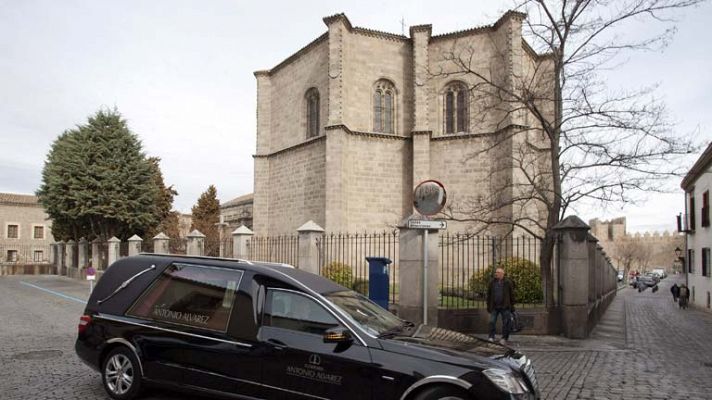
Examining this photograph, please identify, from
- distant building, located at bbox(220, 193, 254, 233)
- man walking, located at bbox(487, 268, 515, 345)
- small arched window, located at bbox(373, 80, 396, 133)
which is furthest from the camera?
distant building, located at bbox(220, 193, 254, 233)

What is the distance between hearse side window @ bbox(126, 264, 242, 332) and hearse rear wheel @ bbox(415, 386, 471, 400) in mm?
2081

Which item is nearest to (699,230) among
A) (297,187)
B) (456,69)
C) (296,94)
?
(456,69)

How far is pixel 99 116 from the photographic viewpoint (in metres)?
28.6

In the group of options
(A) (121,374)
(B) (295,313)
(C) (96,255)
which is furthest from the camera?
(C) (96,255)

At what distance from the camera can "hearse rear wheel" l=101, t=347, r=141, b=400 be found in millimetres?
5242

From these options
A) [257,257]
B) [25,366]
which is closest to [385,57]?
[257,257]

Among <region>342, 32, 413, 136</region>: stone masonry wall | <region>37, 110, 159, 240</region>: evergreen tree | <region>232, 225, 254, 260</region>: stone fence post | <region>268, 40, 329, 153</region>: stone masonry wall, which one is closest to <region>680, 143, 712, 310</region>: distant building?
<region>342, 32, 413, 136</region>: stone masonry wall

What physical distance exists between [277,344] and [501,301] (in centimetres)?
603

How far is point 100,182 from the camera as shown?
27219mm

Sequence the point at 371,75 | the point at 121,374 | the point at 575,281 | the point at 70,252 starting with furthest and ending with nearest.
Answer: the point at 70,252 < the point at 371,75 < the point at 575,281 < the point at 121,374

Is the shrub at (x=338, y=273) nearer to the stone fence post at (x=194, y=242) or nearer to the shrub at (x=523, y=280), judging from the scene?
the shrub at (x=523, y=280)

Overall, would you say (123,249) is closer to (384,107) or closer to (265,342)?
(384,107)

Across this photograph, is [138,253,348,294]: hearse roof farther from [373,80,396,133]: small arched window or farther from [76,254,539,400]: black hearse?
[373,80,396,133]: small arched window

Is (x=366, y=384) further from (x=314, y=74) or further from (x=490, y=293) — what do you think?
(x=314, y=74)
